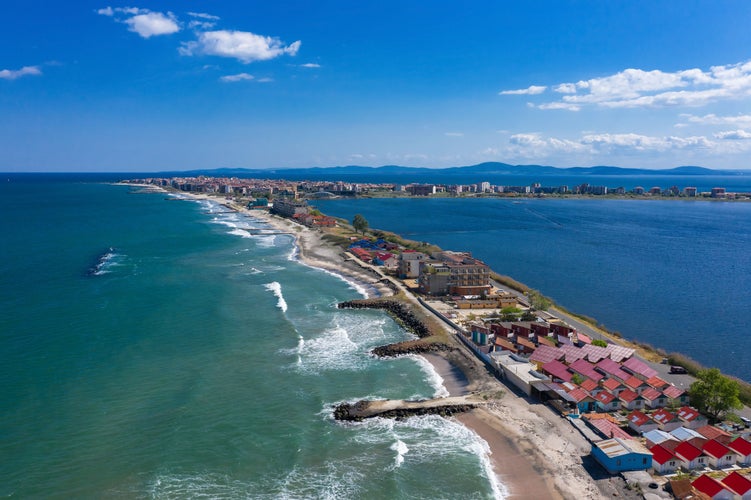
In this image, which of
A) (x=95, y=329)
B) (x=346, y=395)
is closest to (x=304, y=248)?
(x=95, y=329)

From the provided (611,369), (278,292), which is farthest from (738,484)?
(278,292)

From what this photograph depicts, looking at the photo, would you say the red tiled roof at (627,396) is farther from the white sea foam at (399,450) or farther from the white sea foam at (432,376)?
the white sea foam at (399,450)

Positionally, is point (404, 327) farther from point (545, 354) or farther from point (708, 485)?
point (708, 485)

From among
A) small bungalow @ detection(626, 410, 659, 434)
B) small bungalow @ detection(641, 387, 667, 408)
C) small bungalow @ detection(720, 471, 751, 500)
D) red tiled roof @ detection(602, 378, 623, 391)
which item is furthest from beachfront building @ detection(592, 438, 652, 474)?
red tiled roof @ detection(602, 378, 623, 391)

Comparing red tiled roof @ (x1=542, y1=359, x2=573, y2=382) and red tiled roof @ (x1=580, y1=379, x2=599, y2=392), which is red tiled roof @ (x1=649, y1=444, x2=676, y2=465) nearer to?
red tiled roof @ (x1=580, y1=379, x2=599, y2=392)

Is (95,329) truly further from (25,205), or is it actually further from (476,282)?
(25,205)
